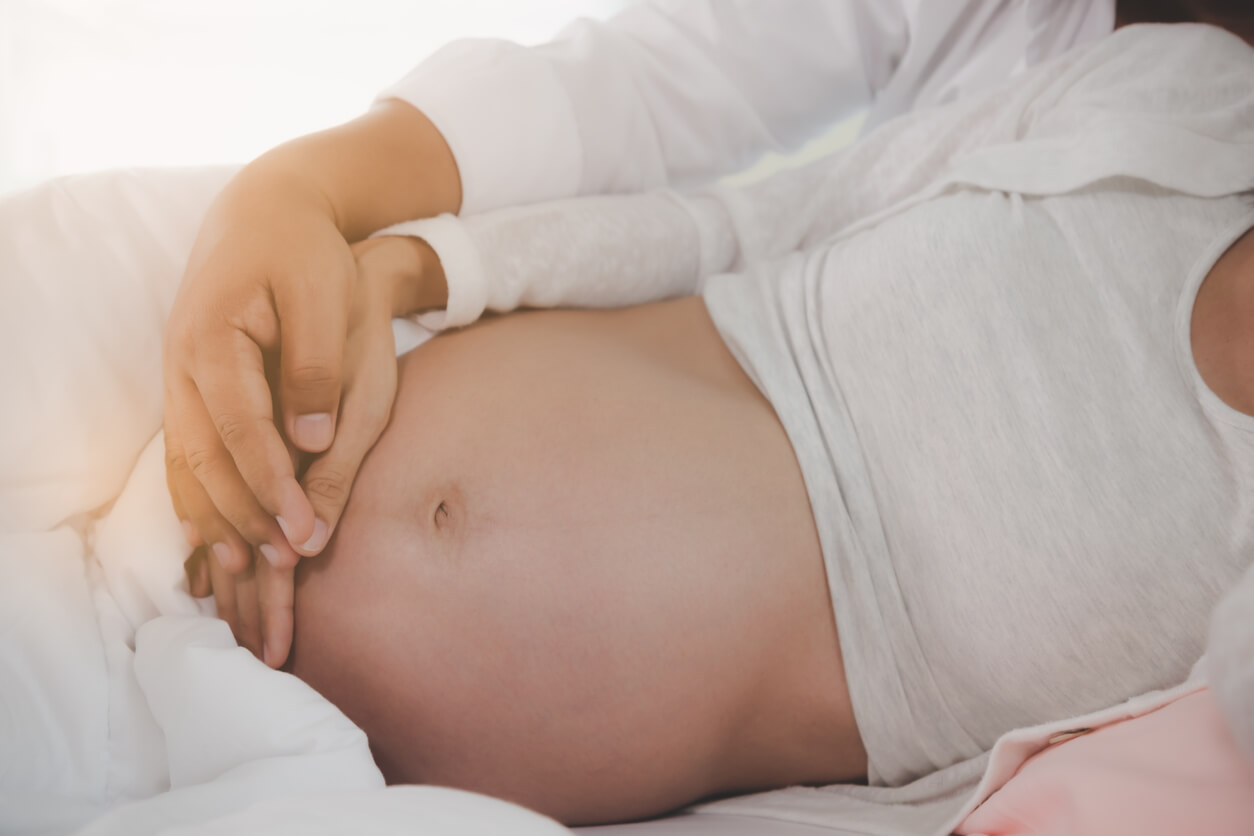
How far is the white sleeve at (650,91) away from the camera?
72cm

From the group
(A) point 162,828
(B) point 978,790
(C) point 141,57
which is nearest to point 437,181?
(C) point 141,57

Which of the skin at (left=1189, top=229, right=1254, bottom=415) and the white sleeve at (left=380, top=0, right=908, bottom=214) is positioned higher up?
the white sleeve at (left=380, top=0, right=908, bottom=214)

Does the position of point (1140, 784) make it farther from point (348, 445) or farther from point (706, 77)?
point (706, 77)

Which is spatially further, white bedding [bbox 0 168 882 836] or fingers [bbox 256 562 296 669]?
fingers [bbox 256 562 296 669]

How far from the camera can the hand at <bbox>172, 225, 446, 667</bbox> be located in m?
0.54

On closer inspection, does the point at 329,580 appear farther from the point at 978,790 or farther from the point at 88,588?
the point at 978,790

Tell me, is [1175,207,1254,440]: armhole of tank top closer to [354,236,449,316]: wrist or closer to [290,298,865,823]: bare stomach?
[290,298,865,823]: bare stomach

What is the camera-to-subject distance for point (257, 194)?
0.58m

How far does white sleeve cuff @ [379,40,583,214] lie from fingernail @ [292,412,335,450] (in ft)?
0.89

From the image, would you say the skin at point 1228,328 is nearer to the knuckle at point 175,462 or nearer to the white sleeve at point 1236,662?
the white sleeve at point 1236,662

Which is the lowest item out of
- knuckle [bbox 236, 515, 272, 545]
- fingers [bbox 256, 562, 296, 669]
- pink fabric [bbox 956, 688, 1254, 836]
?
pink fabric [bbox 956, 688, 1254, 836]

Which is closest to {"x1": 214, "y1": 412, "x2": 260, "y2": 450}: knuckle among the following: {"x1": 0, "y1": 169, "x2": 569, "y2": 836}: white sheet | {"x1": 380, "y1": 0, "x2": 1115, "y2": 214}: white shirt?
{"x1": 0, "y1": 169, "x2": 569, "y2": 836}: white sheet

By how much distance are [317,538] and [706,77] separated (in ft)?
2.08

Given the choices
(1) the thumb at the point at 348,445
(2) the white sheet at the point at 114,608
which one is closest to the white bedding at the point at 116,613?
(2) the white sheet at the point at 114,608
